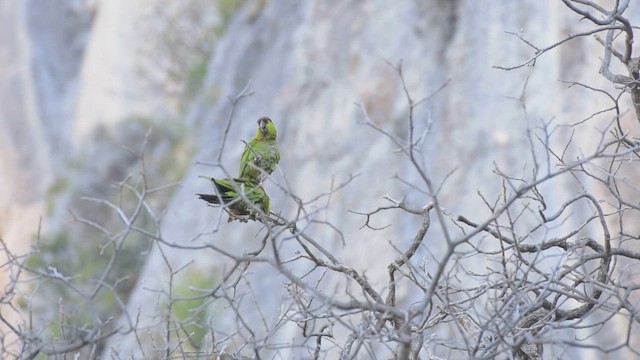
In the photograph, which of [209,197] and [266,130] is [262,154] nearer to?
[266,130]

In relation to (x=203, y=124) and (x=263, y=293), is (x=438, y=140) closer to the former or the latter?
(x=263, y=293)

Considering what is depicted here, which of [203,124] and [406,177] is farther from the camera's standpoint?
[203,124]

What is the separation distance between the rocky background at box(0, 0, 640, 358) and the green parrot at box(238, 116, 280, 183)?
48cm

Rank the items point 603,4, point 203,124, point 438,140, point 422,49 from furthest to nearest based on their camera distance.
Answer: point 203,124
point 422,49
point 438,140
point 603,4

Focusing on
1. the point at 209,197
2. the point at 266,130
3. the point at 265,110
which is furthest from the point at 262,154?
the point at 265,110

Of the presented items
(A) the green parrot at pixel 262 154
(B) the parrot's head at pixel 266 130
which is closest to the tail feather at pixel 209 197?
(A) the green parrot at pixel 262 154

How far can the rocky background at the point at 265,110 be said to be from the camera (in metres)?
9.08

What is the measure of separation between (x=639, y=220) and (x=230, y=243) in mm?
6306

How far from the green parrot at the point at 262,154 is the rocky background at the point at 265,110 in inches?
19.0

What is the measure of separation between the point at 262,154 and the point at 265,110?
7510mm

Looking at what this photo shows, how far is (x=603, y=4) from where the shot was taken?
8281 millimetres

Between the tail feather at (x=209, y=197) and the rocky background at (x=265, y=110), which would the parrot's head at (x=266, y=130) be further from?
the tail feather at (x=209, y=197)

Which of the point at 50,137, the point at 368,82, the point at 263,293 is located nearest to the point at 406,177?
the point at 368,82

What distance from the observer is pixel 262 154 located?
5.62 metres
